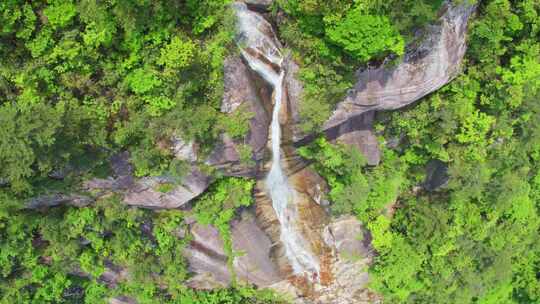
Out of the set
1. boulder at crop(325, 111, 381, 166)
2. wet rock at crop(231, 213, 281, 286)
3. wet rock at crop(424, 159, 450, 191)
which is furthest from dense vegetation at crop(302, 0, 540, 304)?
wet rock at crop(231, 213, 281, 286)

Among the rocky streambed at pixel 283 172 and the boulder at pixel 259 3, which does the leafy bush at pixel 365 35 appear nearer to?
the rocky streambed at pixel 283 172

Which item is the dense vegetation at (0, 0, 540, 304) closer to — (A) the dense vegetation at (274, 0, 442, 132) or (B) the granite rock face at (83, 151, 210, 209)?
(A) the dense vegetation at (274, 0, 442, 132)

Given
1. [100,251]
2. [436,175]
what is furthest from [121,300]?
[436,175]

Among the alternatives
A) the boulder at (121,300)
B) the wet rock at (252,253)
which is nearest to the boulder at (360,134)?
the wet rock at (252,253)

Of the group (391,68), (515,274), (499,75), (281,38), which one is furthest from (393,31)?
(515,274)

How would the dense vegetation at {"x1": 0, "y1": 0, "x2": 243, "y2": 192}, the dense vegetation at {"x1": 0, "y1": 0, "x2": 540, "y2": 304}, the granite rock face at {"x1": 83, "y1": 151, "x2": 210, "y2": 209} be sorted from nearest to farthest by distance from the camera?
1. the dense vegetation at {"x1": 0, "y1": 0, "x2": 243, "y2": 192}
2. the dense vegetation at {"x1": 0, "y1": 0, "x2": 540, "y2": 304}
3. the granite rock face at {"x1": 83, "y1": 151, "x2": 210, "y2": 209}

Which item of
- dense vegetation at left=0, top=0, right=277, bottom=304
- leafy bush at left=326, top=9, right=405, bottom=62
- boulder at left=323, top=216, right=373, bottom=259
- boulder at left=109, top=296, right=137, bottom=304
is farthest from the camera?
boulder at left=109, top=296, right=137, bottom=304

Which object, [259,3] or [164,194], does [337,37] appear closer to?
[259,3]

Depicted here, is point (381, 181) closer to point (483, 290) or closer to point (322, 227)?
point (322, 227)
